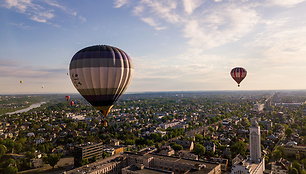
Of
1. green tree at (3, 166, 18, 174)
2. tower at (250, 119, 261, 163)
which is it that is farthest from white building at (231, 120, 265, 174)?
green tree at (3, 166, 18, 174)

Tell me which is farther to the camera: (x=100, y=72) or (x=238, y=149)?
(x=238, y=149)

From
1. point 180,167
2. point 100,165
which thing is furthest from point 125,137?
point 180,167

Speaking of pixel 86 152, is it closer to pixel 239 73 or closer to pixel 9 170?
pixel 9 170

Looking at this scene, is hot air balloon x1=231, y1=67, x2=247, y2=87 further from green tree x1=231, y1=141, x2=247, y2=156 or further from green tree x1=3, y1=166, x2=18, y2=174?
green tree x1=3, y1=166, x2=18, y2=174

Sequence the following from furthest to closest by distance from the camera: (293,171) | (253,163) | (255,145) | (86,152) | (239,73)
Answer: (239,73), (86,152), (255,145), (253,163), (293,171)

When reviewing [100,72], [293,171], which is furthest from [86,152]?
[293,171]

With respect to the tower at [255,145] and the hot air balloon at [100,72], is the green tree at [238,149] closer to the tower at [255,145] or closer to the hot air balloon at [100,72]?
the tower at [255,145]
